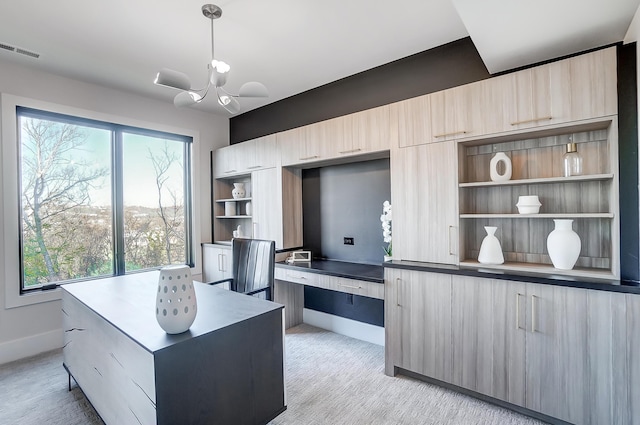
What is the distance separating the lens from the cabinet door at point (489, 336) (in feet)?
6.56

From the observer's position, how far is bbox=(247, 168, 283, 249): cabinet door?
143 inches

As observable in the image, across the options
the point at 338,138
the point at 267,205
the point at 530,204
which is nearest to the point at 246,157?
the point at 267,205

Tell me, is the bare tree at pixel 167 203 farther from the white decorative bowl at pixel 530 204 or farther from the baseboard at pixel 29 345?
the white decorative bowl at pixel 530 204

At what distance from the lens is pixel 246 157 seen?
158 inches

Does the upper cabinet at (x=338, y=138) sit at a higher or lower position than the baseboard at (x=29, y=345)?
higher

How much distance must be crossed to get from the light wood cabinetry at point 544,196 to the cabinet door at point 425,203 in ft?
0.36

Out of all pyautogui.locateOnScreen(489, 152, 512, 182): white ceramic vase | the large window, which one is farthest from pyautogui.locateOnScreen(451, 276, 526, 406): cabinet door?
the large window

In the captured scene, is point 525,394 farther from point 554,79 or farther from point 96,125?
point 96,125

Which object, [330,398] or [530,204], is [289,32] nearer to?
[530,204]

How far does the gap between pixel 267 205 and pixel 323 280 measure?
4.17 feet

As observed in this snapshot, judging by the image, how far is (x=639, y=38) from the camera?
1.71 metres

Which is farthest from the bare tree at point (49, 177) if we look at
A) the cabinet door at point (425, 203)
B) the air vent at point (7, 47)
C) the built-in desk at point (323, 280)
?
the cabinet door at point (425, 203)

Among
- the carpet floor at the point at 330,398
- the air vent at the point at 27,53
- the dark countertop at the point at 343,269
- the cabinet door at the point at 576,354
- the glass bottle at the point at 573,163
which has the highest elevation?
the air vent at the point at 27,53

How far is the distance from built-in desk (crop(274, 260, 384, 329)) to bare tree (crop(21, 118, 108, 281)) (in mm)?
2416
